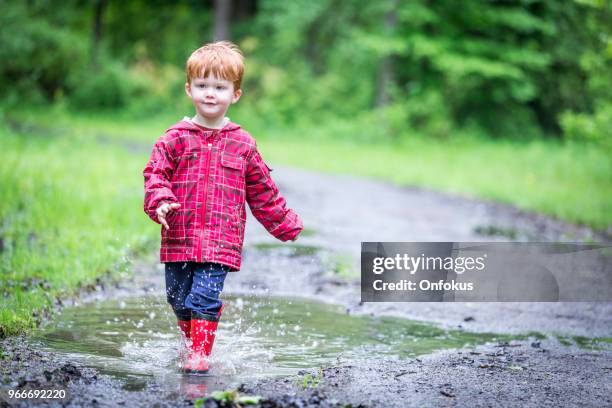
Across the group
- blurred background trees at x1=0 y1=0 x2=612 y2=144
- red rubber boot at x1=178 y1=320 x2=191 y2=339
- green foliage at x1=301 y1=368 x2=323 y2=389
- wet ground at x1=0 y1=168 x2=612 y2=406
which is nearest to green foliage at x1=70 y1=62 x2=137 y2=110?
blurred background trees at x1=0 y1=0 x2=612 y2=144

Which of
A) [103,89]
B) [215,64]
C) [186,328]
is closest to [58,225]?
[186,328]

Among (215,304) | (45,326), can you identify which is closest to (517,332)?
(215,304)

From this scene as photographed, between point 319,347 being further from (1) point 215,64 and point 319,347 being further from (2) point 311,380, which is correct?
(1) point 215,64

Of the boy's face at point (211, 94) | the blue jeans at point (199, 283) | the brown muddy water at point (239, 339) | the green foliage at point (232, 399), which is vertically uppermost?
the boy's face at point (211, 94)

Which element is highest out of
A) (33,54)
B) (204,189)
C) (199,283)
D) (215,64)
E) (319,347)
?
(33,54)

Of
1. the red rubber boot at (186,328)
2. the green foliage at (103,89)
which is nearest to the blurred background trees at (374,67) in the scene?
the green foliage at (103,89)

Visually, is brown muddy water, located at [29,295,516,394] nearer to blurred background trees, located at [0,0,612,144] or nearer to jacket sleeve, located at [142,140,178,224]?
jacket sleeve, located at [142,140,178,224]

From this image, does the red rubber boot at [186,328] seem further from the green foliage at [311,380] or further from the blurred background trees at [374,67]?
the blurred background trees at [374,67]

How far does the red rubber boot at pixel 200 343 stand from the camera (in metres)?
4.29

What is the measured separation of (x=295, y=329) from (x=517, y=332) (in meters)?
1.52

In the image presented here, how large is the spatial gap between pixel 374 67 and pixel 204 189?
1134 inches

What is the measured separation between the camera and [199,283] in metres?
Result: 4.38

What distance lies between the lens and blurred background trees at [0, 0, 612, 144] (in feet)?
88.0

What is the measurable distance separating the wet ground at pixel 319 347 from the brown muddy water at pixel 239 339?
1 centimetres
